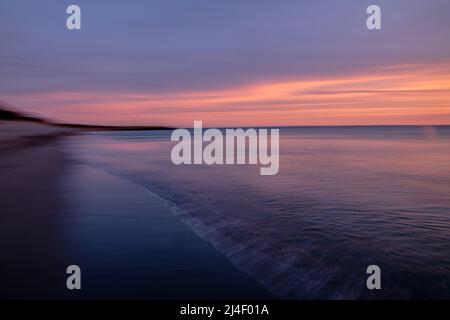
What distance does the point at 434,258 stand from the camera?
218 inches

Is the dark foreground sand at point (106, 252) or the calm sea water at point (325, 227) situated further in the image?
the calm sea water at point (325, 227)

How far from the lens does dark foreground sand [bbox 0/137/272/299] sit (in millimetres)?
4547

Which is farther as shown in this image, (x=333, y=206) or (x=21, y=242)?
(x=333, y=206)

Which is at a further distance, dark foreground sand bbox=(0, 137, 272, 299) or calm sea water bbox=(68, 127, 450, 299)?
calm sea water bbox=(68, 127, 450, 299)

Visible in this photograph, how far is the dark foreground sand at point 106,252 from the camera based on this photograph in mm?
4547

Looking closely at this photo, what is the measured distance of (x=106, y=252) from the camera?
568 cm

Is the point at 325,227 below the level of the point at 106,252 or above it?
above

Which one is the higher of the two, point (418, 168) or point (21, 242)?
point (418, 168)

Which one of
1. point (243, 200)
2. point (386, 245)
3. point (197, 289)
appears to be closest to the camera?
point (197, 289)

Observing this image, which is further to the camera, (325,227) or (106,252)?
(325,227)
